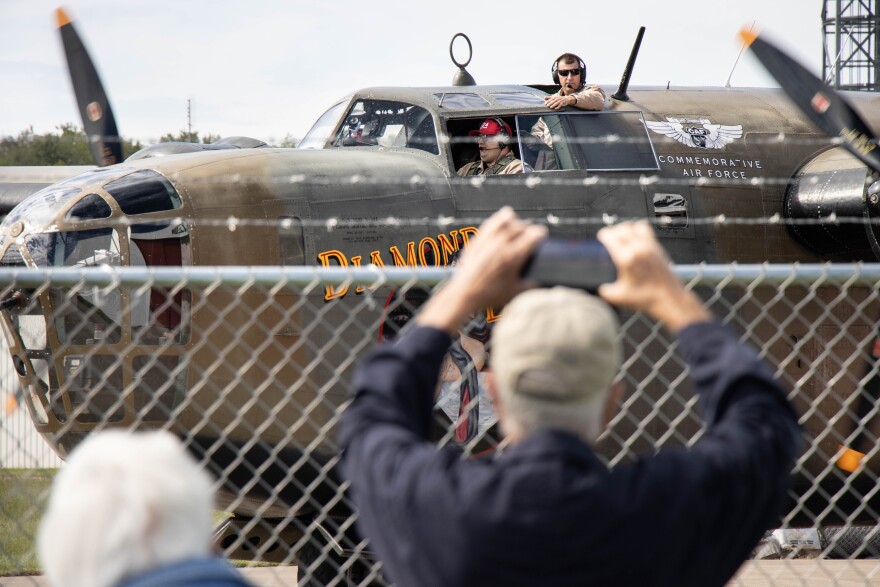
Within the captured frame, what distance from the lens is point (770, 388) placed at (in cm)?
193

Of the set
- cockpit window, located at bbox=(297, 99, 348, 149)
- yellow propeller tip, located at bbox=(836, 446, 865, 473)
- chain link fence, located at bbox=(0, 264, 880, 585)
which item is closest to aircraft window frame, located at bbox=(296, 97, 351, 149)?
cockpit window, located at bbox=(297, 99, 348, 149)

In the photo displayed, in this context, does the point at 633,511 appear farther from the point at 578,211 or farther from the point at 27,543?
the point at 27,543

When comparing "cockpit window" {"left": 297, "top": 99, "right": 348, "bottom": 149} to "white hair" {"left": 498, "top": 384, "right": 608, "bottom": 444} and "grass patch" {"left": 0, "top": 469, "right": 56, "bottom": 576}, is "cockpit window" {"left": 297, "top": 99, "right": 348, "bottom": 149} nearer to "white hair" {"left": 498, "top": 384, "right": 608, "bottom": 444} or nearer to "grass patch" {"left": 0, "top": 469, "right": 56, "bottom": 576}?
"grass patch" {"left": 0, "top": 469, "right": 56, "bottom": 576}

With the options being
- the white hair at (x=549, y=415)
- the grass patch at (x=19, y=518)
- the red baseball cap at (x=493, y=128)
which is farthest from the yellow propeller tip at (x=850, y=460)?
the grass patch at (x=19, y=518)

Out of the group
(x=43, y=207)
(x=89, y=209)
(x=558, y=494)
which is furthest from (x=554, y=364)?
(x=43, y=207)

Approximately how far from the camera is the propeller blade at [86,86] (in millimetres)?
8656

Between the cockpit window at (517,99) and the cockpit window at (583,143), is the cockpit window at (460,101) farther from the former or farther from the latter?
the cockpit window at (583,143)

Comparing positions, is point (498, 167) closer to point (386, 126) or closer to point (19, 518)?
point (386, 126)

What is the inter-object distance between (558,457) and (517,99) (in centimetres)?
597

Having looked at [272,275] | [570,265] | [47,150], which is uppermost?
[570,265]

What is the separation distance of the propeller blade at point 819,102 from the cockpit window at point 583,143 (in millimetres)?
1010

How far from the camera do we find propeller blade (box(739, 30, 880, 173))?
6.52m

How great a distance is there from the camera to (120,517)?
4.86ft

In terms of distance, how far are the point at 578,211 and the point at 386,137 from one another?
1.61 metres
